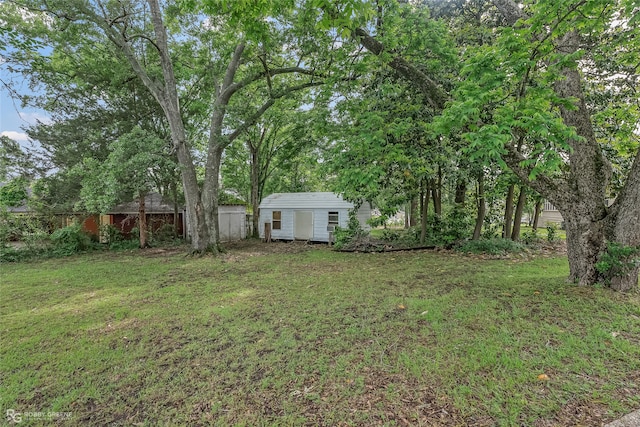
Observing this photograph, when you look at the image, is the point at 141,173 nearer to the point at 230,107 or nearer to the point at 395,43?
the point at 230,107

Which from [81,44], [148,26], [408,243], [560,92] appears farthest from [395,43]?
[81,44]

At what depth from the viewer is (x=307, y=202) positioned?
45.0 ft

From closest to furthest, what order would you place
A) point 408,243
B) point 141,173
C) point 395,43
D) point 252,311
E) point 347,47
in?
point 252,311 < point 395,43 < point 347,47 < point 141,173 < point 408,243

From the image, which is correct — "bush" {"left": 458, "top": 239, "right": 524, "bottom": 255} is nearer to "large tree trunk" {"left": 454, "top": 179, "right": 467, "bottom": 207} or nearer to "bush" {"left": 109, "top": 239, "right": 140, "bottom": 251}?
"large tree trunk" {"left": 454, "top": 179, "right": 467, "bottom": 207}

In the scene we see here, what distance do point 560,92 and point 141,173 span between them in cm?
945

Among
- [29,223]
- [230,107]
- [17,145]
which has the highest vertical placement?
[230,107]

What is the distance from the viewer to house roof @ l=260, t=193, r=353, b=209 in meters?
13.0

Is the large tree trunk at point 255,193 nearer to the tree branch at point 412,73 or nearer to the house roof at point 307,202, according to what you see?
the house roof at point 307,202

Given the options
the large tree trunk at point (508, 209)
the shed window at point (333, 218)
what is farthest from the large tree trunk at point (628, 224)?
the shed window at point (333, 218)

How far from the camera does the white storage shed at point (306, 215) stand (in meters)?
13.0

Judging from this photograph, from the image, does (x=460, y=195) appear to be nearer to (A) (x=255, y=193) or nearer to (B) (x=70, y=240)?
(A) (x=255, y=193)

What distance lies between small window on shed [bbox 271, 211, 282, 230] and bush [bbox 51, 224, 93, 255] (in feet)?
23.8

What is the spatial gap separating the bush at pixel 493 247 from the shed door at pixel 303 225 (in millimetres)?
6836

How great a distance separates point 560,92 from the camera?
173 inches
